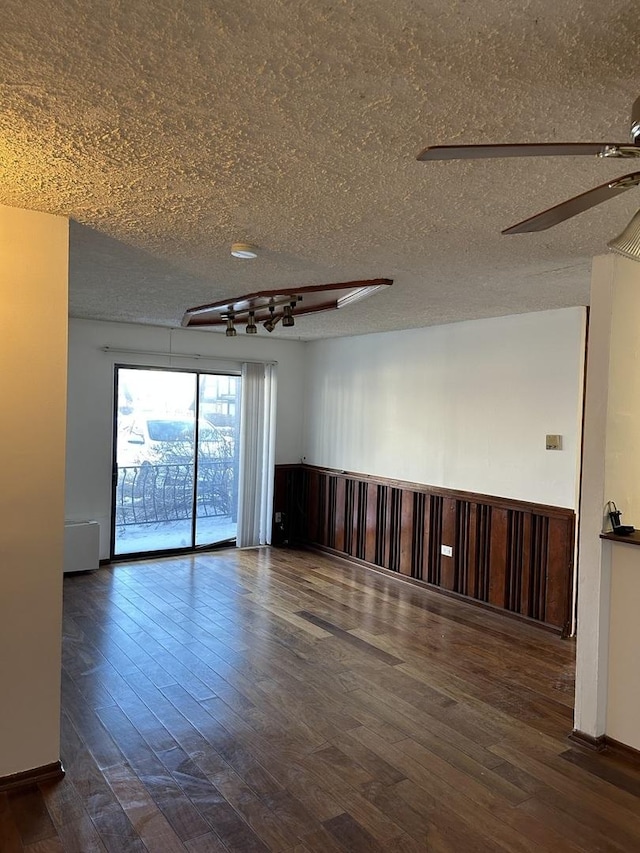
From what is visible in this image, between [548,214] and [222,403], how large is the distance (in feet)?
18.3

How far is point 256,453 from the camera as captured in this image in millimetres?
6898

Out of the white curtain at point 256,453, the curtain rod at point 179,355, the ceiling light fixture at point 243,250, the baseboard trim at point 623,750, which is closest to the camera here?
the baseboard trim at point 623,750

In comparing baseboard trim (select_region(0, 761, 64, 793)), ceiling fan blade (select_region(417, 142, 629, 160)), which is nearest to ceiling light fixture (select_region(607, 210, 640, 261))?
ceiling fan blade (select_region(417, 142, 629, 160))

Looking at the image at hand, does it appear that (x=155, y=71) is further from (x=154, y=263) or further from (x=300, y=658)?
(x=300, y=658)

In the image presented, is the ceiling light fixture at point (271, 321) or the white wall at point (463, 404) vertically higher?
the ceiling light fixture at point (271, 321)

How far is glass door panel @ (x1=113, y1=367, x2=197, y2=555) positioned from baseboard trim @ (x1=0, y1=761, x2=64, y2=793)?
3767 millimetres

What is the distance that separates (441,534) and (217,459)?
8.88ft

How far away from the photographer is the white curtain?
22.4 ft

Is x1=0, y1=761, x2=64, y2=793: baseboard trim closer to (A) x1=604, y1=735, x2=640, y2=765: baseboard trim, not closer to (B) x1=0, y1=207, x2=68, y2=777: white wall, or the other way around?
(B) x1=0, y1=207, x2=68, y2=777: white wall

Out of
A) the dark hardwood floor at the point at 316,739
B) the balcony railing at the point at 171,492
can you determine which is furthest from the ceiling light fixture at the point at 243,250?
the balcony railing at the point at 171,492

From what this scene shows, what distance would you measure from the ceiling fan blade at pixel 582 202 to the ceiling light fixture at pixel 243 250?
1.63m

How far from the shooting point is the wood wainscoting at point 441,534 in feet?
15.0

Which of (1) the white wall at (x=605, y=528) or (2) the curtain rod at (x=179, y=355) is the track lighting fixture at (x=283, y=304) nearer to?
(2) the curtain rod at (x=179, y=355)

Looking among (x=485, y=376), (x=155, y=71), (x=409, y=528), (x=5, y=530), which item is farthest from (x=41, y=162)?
(x=409, y=528)
